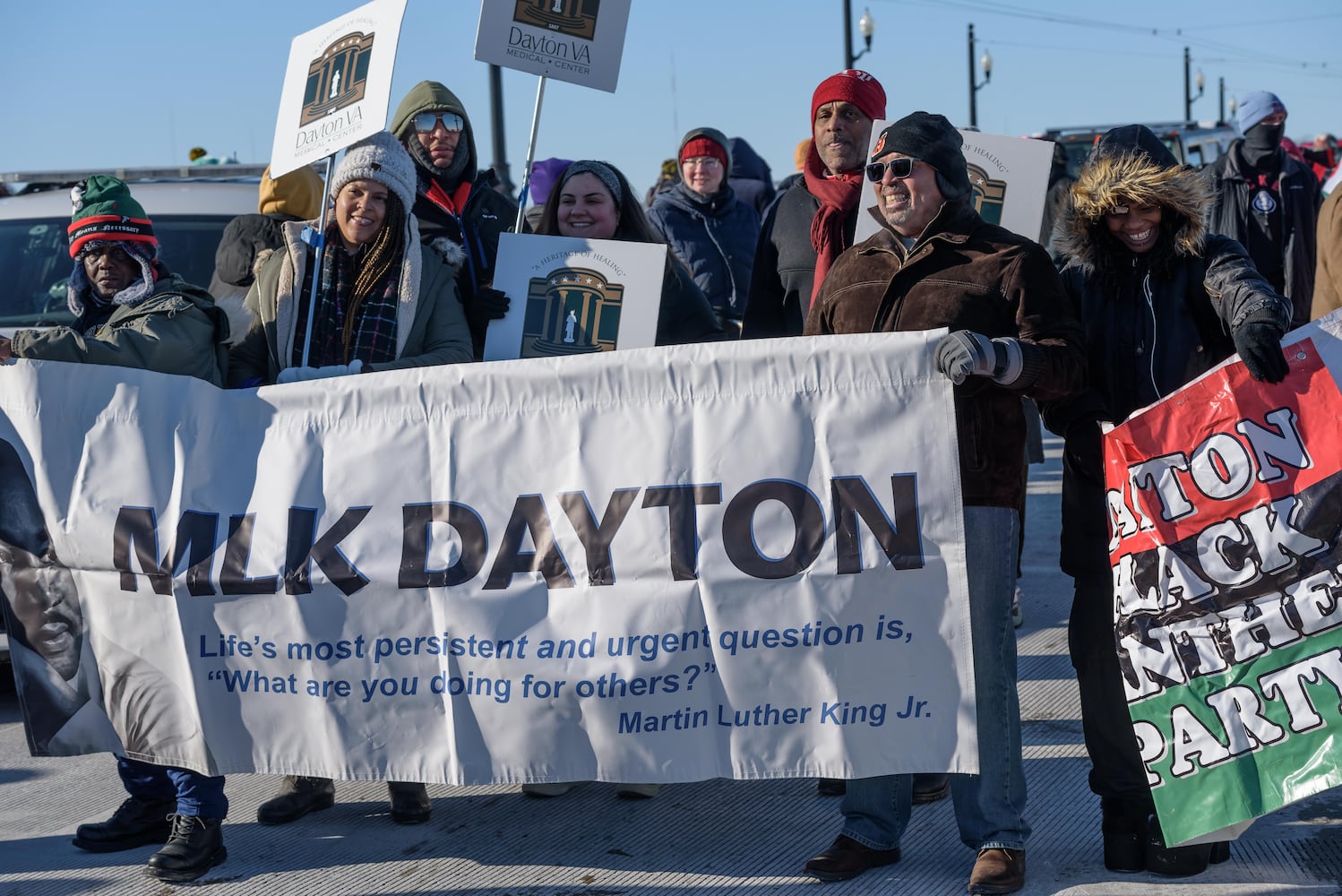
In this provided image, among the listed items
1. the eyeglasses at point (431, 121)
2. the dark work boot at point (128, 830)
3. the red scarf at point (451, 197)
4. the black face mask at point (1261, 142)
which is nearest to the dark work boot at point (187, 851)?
the dark work boot at point (128, 830)

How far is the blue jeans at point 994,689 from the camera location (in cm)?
353

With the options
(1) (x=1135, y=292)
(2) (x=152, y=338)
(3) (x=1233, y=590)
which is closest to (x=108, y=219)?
(2) (x=152, y=338)

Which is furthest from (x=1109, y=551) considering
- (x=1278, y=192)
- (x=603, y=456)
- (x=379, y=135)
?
(x=1278, y=192)

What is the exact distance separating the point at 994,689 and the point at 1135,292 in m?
1.09

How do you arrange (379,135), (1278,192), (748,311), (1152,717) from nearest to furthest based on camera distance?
(1152,717), (379,135), (748,311), (1278,192)

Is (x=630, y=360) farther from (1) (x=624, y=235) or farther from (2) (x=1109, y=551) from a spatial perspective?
(2) (x=1109, y=551)

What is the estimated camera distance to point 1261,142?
8086 mm

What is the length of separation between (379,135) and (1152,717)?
Result: 2812 mm

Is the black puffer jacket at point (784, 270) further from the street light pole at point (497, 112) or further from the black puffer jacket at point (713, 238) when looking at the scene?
the street light pole at point (497, 112)

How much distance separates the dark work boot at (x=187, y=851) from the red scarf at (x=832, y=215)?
8.08 feet

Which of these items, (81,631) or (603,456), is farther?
(81,631)

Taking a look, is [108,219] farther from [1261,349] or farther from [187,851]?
[1261,349]

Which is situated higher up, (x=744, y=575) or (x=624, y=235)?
(x=624, y=235)

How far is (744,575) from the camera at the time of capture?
3.53 metres
